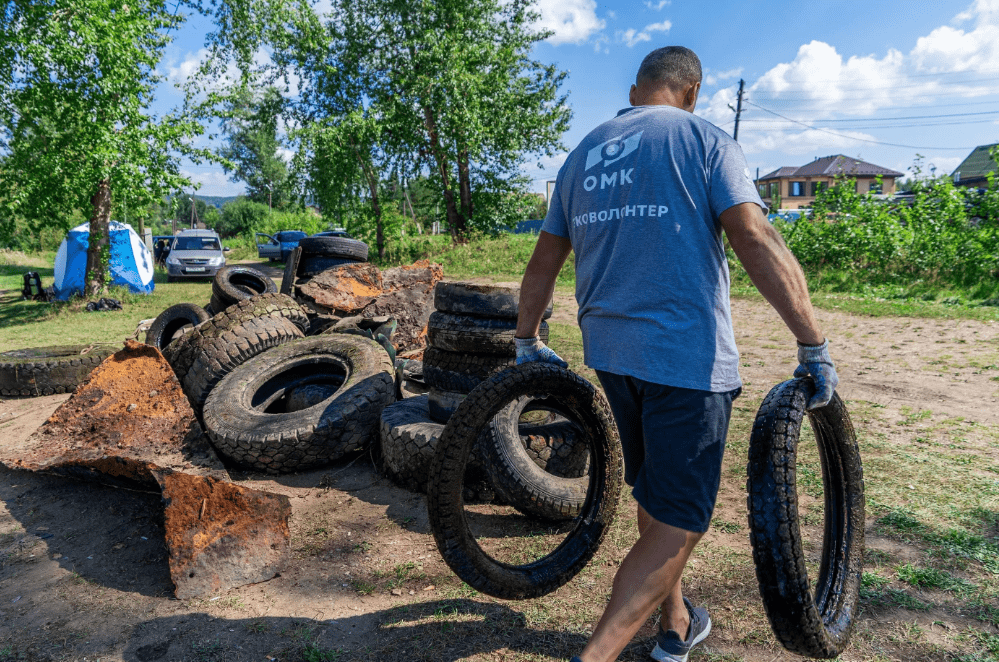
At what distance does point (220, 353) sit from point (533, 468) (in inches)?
126

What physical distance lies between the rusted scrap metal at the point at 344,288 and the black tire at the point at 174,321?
49.7 inches

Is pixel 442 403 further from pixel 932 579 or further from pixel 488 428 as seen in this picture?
pixel 932 579

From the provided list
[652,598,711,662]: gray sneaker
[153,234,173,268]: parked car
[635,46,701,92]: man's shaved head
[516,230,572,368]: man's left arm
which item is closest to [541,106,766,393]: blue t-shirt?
[635,46,701,92]: man's shaved head

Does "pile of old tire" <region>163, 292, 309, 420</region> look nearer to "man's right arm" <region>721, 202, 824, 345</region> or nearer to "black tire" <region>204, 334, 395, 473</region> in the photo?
"black tire" <region>204, 334, 395, 473</region>

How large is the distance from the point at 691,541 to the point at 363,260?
7.94 m

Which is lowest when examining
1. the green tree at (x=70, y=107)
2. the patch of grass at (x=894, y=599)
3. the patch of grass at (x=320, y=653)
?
the patch of grass at (x=320, y=653)

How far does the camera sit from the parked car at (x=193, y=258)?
65.6 feet

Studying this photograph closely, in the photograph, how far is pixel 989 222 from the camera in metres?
12.3

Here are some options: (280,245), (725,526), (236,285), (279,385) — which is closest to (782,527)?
(725,526)

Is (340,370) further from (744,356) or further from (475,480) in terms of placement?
(744,356)

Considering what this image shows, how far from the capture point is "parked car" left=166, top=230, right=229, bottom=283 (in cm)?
2000

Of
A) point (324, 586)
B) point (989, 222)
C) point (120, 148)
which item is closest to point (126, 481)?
point (324, 586)

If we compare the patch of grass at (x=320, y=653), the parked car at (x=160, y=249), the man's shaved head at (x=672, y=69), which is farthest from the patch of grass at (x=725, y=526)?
the parked car at (x=160, y=249)

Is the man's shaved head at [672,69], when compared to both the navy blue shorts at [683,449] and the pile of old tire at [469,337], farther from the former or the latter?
the pile of old tire at [469,337]
